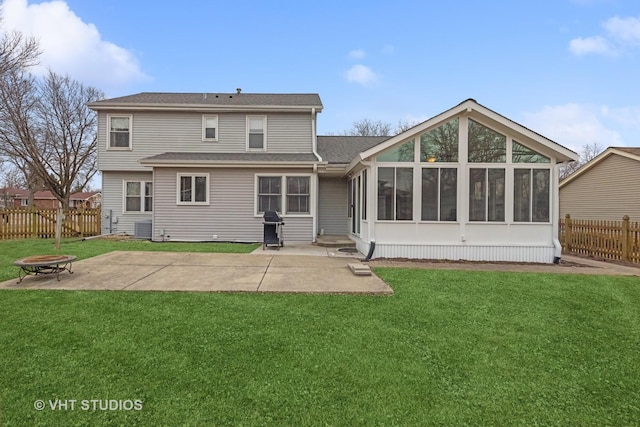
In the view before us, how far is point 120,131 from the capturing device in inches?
565

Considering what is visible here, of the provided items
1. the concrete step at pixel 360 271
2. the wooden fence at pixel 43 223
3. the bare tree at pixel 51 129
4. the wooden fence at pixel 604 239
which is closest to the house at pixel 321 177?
the wooden fence at pixel 43 223

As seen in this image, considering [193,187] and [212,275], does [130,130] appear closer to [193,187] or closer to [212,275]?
[193,187]

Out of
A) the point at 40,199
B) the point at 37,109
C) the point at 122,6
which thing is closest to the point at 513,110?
the point at 122,6

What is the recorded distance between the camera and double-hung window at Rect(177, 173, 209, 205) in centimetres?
1247

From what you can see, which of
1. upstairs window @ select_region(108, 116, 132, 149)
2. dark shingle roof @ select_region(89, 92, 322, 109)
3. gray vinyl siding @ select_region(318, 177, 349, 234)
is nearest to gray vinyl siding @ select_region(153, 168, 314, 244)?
gray vinyl siding @ select_region(318, 177, 349, 234)

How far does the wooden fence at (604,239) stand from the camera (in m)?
9.76

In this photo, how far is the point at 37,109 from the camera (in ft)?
81.5

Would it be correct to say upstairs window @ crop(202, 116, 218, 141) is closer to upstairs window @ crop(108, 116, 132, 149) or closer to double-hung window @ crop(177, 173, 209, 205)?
double-hung window @ crop(177, 173, 209, 205)

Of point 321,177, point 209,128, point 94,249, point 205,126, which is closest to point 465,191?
point 321,177

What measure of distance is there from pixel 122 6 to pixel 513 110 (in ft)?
68.6

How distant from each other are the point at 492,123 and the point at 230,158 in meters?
8.96

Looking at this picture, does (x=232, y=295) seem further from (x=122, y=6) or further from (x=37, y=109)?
(x=37, y=109)

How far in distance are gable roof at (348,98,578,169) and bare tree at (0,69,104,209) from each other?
26.0 meters

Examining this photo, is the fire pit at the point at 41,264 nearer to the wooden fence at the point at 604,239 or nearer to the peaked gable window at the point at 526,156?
the peaked gable window at the point at 526,156
